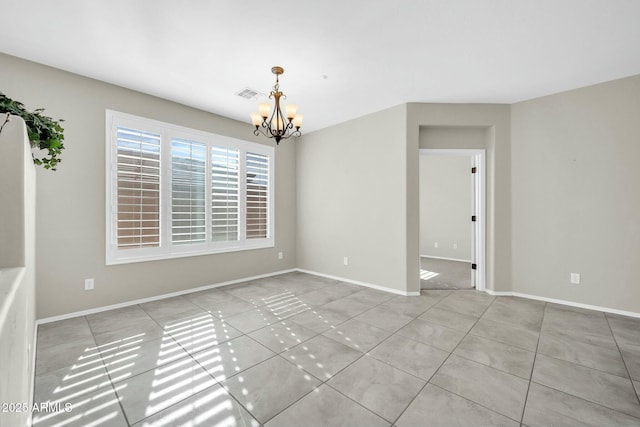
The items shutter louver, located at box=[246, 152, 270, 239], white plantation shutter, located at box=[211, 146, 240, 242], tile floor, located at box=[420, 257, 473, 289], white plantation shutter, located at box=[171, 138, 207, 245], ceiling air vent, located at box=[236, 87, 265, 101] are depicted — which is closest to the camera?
ceiling air vent, located at box=[236, 87, 265, 101]

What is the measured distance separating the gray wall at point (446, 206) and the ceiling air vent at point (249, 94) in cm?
523

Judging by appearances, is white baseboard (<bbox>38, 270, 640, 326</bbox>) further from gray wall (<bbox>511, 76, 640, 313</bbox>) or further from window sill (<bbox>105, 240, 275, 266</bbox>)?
window sill (<bbox>105, 240, 275, 266</bbox>)

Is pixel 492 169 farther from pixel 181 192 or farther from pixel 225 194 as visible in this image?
pixel 181 192

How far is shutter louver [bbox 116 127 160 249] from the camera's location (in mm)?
3352

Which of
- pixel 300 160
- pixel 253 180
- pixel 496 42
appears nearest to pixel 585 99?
pixel 496 42

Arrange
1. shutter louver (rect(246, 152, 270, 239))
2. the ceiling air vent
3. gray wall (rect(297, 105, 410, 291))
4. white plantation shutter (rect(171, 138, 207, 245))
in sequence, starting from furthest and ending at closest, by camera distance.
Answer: shutter louver (rect(246, 152, 270, 239)), gray wall (rect(297, 105, 410, 291)), white plantation shutter (rect(171, 138, 207, 245)), the ceiling air vent

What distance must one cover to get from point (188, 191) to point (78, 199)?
4.03 ft

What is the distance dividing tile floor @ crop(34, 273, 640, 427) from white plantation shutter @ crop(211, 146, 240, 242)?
131 cm

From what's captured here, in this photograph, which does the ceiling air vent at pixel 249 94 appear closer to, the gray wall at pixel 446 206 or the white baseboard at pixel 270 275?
the white baseboard at pixel 270 275

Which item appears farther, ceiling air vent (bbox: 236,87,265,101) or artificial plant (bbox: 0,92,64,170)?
ceiling air vent (bbox: 236,87,265,101)

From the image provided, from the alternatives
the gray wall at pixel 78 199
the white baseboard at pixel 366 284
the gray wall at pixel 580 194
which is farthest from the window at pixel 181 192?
the gray wall at pixel 580 194

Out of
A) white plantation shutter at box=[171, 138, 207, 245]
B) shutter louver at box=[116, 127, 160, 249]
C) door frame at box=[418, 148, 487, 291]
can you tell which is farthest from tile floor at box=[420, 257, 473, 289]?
shutter louver at box=[116, 127, 160, 249]

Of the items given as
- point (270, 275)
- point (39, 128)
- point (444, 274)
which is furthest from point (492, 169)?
point (39, 128)

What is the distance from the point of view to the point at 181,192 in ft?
12.7
